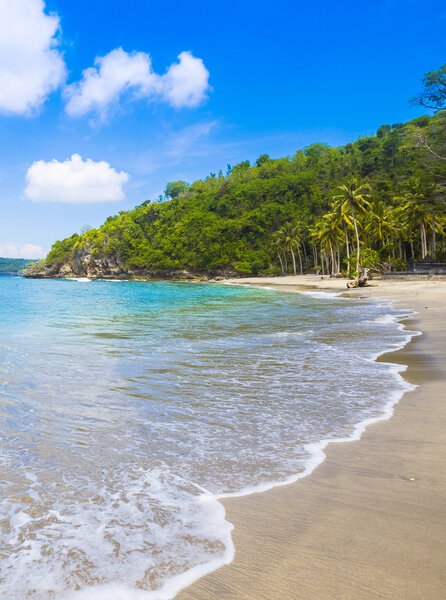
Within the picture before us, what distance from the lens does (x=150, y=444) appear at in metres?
4.11

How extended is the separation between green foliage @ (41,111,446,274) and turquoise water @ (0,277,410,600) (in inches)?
1877

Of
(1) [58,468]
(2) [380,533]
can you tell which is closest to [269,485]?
(2) [380,533]

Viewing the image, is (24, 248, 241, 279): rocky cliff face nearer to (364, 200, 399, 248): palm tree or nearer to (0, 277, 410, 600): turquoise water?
(364, 200, 399, 248): palm tree

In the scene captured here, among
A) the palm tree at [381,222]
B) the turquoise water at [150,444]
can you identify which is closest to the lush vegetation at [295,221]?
the palm tree at [381,222]

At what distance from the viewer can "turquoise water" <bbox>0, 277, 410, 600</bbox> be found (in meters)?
2.28

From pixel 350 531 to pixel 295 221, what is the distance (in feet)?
287

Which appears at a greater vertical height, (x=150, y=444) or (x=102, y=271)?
(x=102, y=271)

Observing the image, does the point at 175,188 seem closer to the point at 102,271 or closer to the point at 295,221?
the point at 102,271

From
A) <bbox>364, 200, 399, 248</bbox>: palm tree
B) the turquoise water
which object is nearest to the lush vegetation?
<bbox>364, 200, 399, 248</bbox>: palm tree

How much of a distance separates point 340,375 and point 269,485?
4090 mm

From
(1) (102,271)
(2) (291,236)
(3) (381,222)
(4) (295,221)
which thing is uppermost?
(4) (295,221)

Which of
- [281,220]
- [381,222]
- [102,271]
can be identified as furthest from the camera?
[102,271]

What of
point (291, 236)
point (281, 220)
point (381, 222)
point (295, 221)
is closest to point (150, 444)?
point (381, 222)

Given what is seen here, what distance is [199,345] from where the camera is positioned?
10.6m
